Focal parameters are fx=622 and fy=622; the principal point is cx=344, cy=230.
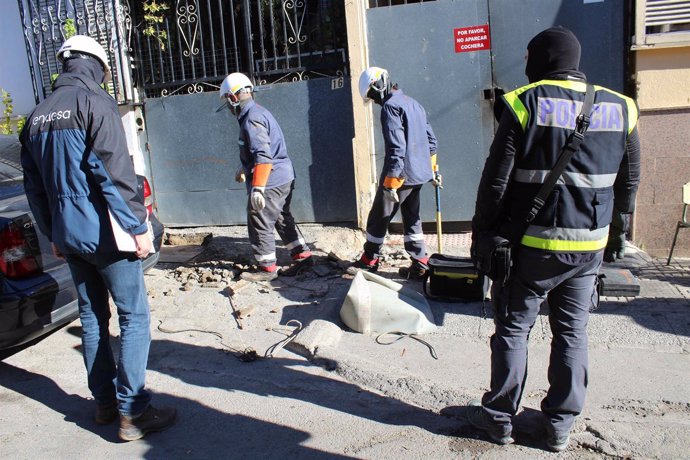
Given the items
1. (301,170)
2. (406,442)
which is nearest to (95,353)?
(406,442)

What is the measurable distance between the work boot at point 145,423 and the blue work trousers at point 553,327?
70.4 inches

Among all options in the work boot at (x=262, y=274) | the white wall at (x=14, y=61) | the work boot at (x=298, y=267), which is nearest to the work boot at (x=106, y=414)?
the work boot at (x=262, y=274)

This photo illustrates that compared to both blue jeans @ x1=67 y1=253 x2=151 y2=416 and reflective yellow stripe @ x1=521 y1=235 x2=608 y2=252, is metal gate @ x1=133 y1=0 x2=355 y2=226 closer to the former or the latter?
blue jeans @ x1=67 y1=253 x2=151 y2=416

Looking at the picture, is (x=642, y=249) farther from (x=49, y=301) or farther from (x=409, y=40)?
(x=49, y=301)

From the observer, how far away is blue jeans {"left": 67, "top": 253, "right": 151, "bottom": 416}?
3.24 meters

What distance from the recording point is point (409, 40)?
6.71 metres

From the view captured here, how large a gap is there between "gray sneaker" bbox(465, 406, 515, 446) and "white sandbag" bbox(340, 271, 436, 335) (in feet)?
4.35

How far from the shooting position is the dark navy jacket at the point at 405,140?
5.25m

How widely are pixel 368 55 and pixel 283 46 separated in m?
1.18

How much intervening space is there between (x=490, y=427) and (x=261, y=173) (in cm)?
326

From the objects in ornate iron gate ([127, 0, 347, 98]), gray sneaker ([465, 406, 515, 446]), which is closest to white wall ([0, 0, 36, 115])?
ornate iron gate ([127, 0, 347, 98])

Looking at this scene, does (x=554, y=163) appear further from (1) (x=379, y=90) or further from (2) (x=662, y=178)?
(2) (x=662, y=178)

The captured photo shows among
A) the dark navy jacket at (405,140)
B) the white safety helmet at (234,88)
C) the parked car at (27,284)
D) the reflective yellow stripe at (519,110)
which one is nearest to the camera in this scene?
the reflective yellow stripe at (519,110)

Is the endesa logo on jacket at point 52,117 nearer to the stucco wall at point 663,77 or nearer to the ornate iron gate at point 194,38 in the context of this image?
the ornate iron gate at point 194,38
